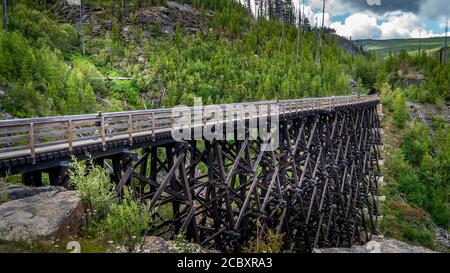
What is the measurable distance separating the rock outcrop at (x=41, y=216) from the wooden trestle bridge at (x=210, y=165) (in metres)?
0.68

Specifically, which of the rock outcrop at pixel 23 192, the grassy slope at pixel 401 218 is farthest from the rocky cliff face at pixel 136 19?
the rock outcrop at pixel 23 192

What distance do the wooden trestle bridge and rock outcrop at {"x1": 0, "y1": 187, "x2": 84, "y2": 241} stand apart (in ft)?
2.23

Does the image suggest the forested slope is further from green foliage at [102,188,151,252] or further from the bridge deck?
green foliage at [102,188,151,252]

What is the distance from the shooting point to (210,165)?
11938 mm

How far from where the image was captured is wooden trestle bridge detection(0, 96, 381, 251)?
7.71 metres

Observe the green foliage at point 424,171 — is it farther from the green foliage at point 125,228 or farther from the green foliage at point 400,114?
the green foliage at point 125,228

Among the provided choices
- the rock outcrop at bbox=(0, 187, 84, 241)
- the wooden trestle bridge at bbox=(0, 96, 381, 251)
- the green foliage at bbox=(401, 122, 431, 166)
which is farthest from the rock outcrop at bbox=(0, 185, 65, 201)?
the green foliage at bbox=(401, 122, 431, 166)

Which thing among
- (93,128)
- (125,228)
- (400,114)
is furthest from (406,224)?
(125,228)

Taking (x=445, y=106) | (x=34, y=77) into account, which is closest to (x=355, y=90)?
(x=445, y=106)

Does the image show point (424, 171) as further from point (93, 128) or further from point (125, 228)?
point (125, 228)

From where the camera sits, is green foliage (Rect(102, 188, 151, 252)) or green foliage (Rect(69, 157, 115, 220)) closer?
green foliage (Rect(102, 188, 151, 252))

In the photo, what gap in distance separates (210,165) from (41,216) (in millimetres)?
6392
